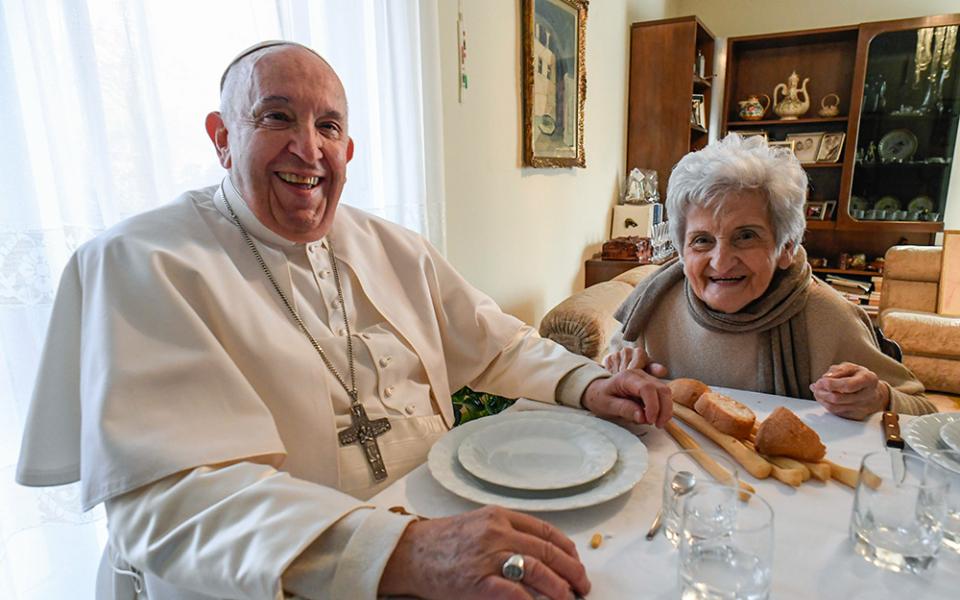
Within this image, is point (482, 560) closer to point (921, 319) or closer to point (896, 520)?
point (896, 520)

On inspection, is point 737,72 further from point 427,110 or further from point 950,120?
point 427,110

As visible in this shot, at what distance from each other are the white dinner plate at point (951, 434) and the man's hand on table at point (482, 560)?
0.68m

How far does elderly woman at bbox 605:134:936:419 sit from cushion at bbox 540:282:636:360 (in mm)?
847

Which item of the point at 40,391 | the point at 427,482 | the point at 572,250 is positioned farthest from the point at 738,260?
the point at 572,250

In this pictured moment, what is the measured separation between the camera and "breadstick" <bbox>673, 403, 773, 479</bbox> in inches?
35.4

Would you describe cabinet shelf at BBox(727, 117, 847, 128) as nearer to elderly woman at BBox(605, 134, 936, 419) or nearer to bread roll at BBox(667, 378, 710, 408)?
elderly woman at BBox(605, 134, 936, 419)

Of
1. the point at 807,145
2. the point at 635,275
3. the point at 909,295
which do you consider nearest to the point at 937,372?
the point at 909,295

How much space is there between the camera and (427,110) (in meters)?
2.05

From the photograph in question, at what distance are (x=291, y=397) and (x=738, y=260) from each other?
1.07 m

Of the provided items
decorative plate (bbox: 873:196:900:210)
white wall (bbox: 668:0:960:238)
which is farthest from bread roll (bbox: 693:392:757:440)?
white wall (bbox: 668:0:960:238)

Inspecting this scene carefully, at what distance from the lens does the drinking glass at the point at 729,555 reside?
62 cm

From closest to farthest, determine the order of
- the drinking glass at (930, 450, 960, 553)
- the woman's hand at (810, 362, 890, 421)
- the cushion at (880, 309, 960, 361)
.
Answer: the drinking glass at (930, 450, 960, 553) → the woman's hand at (810, 362, 890, 421) → the cushion at (880, 309, 960, 361)

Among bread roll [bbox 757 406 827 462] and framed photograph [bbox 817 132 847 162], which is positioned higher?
framed photograph [bbox 817 132 847 162]

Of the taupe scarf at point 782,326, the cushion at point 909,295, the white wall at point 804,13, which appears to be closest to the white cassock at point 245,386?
the taupe scarf at point 782,326
